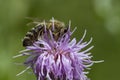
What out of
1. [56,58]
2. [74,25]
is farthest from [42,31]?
[74,25]

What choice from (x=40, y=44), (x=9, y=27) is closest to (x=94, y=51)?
(x=9, y=27)

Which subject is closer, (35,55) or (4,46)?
(35,55)

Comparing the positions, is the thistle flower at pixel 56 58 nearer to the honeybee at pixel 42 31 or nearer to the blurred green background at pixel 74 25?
the honeybee at pixel 42 31

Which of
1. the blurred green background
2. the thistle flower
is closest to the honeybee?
the thistle flower

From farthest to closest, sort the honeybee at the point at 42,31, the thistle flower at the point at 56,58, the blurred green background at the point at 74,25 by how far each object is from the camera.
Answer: the blurred green background at the point at 74,25 < the honeybee at the point at 42,31 < the thistle flower at the point at 56,58

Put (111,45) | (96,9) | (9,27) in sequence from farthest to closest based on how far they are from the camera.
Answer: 1. (111,45)
2. (9,27)
3. (96,9)

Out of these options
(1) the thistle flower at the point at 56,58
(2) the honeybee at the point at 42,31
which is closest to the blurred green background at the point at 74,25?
(2) the honeybee at the point at 42,31

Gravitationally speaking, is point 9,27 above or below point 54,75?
above

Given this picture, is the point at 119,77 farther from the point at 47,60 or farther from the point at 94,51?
the point at 47,60
